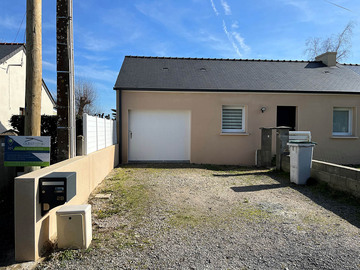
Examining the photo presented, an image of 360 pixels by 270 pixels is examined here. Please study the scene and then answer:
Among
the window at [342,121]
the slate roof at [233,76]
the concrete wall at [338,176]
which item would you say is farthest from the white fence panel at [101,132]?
the window at [342,121]

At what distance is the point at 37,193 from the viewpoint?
294cm

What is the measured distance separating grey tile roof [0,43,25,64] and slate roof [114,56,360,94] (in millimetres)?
6728

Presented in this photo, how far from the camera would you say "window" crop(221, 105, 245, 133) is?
1039cm

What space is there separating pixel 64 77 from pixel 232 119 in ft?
23.4

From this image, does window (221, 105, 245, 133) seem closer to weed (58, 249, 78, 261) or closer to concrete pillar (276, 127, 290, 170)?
concrete pillar (276, 127, 290, 170)

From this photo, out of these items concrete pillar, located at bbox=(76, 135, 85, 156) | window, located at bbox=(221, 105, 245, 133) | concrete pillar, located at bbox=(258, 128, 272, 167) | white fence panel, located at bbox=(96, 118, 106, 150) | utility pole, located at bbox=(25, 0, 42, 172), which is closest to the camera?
utility pole, located at bbox=(25, 0, 42, 172)

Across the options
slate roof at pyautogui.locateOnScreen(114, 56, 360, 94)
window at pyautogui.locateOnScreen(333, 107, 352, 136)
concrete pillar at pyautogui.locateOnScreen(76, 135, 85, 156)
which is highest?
slate roof at pyautogui.locateOnScreen(114, 56, 360, 94)

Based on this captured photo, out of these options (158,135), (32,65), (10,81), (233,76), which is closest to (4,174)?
(32,65)

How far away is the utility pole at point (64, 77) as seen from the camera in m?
4.88

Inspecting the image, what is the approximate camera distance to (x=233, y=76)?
36.9 ft

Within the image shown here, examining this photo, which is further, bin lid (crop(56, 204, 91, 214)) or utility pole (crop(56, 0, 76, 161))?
utility pole (crop(56, 0, 76, 161))

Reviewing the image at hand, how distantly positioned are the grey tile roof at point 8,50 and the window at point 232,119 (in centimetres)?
1187

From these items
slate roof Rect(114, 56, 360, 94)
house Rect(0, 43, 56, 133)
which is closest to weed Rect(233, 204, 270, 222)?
slate roof Rect(114, 56, 360, 94)

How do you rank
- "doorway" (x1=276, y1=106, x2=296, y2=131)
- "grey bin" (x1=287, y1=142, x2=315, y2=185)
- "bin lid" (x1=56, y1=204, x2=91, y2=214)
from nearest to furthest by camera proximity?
"bin lid" (x1=56, y1=204, x2=91, y2=214) → "grey bin" (x1=287, y1=142, x2=315, y2=185) → "doorway" (x1=276, y1=106, x2=296, y2=131)
